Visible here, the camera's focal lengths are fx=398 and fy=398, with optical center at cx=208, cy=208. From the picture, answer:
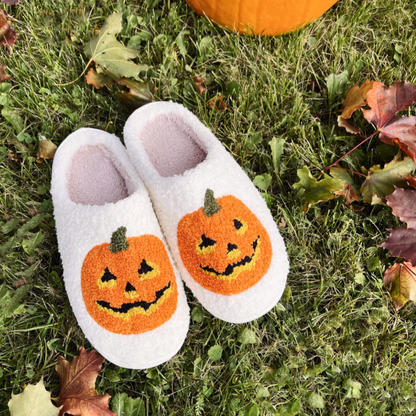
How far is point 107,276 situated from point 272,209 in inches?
30.0

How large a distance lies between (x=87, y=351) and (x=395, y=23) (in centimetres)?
209

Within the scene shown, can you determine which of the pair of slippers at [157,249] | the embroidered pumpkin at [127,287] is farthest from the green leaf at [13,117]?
the embroidered pumpkin at [127,287]

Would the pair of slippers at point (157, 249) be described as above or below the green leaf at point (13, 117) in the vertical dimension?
below

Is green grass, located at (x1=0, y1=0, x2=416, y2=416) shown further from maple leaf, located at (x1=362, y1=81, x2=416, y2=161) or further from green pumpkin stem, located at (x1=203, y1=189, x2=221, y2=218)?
green pumpkin stem, located at (x1=203, y1=189, x2=221, y2=218)

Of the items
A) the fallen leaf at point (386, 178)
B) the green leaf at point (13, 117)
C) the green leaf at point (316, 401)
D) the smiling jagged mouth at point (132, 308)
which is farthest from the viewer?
the green leaf at point (13, 117)

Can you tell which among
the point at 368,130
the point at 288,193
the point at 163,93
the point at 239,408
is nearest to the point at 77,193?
the point at 163,93

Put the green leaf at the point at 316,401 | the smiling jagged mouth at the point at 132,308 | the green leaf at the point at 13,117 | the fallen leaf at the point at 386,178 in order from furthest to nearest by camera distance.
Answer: the green leaf at the point at 13,117
the fallen leaf at the point at 386,178
the green leaf at the point at 316,401
the smiling jagged mouth at the point at 132,308

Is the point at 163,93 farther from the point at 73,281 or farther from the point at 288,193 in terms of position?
the point at 73,281

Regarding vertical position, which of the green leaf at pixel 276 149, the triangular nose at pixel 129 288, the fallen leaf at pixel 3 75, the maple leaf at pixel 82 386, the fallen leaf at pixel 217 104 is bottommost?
the maple leaf at pixel 82 386

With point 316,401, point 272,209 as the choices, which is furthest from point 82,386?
point 272,209

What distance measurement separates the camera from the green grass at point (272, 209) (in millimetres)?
1597

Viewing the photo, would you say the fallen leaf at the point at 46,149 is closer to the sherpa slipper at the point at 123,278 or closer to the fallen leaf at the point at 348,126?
the sherpa slipper at the point at 123,278

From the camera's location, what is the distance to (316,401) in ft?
5.17

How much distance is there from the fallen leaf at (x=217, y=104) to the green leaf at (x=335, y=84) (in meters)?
0.48
